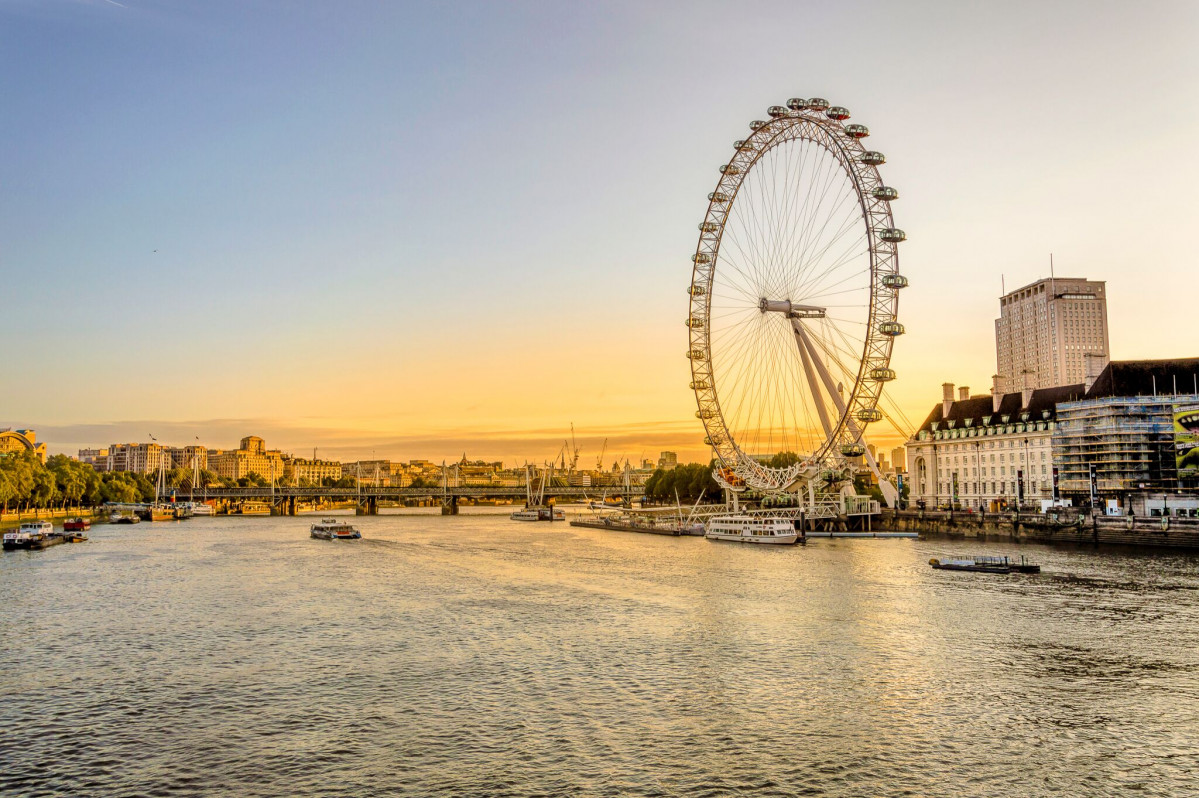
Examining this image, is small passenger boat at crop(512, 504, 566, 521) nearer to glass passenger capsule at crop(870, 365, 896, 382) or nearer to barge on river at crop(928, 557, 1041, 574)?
glass passenger capsule at crop(870, 365, 896, 382)

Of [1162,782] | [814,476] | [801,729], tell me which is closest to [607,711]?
[801,729]

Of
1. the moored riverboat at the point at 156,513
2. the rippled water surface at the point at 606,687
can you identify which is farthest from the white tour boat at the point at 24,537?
the moored riverboat at the point at 156,513

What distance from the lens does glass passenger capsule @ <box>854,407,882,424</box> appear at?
2977 inches

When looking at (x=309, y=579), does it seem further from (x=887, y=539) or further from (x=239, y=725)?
(x=887, y=539)

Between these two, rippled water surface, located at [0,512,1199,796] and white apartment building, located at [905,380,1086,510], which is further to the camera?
white apartment building, located at [905,380,1086,510]

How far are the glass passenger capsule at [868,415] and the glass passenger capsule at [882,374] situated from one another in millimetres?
2563

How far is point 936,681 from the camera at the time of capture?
27891 mm

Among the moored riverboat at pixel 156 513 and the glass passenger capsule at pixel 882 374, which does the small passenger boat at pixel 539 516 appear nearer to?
the moored riverboat at pixel 156 513

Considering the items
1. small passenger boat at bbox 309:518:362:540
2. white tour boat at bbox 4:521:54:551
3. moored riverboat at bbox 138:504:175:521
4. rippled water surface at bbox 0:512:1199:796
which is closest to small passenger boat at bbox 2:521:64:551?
white tour boat at bbox 4:521:54:551

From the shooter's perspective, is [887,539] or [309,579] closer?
[309,579]

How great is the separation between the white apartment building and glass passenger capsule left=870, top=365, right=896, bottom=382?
2842 cm

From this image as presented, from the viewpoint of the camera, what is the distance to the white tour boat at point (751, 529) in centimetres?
8406

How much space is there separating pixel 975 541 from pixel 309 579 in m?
60.5

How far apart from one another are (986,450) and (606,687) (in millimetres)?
97756
